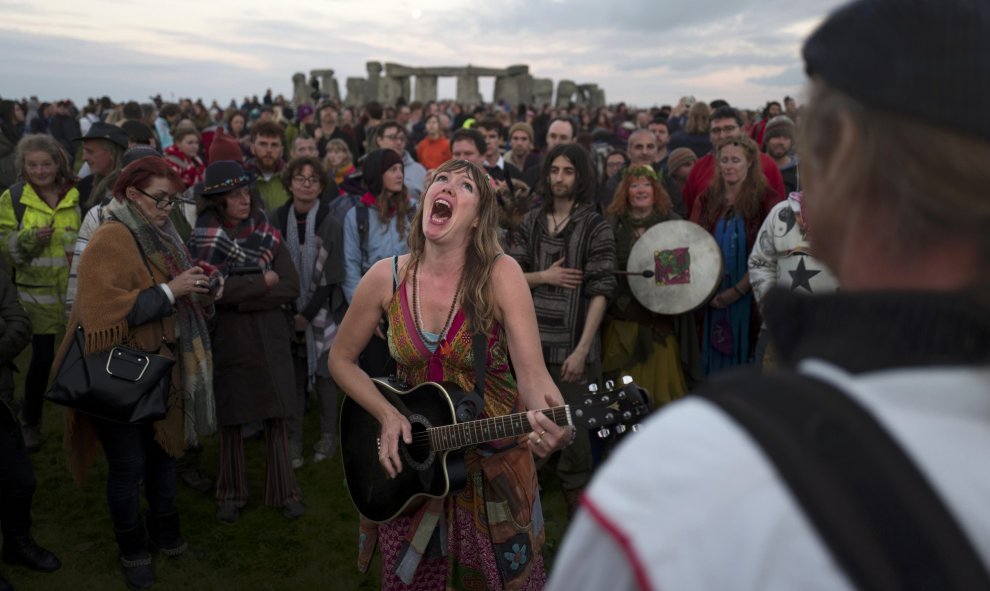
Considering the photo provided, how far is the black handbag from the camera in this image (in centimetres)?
335

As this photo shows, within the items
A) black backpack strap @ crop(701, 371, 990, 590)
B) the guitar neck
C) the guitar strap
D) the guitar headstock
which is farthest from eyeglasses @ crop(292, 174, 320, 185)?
black backpack strap @ crop(701, 371, 990, 590)

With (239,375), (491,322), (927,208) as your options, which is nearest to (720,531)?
(927,208)

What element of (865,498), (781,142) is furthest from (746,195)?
(865,498)

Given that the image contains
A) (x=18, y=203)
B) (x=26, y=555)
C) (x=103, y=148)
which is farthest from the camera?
(x=103, y=148)

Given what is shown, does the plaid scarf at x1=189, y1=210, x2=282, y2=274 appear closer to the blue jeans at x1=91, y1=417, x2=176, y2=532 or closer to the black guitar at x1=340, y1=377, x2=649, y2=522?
the blue jeans at x1=91, y1=417, x2=176, y2=532

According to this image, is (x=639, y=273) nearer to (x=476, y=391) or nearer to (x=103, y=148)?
(x=476, y=391)

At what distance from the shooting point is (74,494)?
4.69m

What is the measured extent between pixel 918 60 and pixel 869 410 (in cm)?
32

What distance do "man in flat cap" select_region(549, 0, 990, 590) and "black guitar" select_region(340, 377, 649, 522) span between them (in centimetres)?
158

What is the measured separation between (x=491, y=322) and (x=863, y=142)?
77.5 inches

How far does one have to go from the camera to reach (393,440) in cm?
257

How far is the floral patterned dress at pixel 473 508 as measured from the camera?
2.59 metres

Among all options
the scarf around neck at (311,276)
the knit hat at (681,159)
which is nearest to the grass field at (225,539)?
the scarf around neck at (311,276)

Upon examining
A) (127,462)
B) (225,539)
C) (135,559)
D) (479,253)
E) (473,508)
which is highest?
(479,253)
